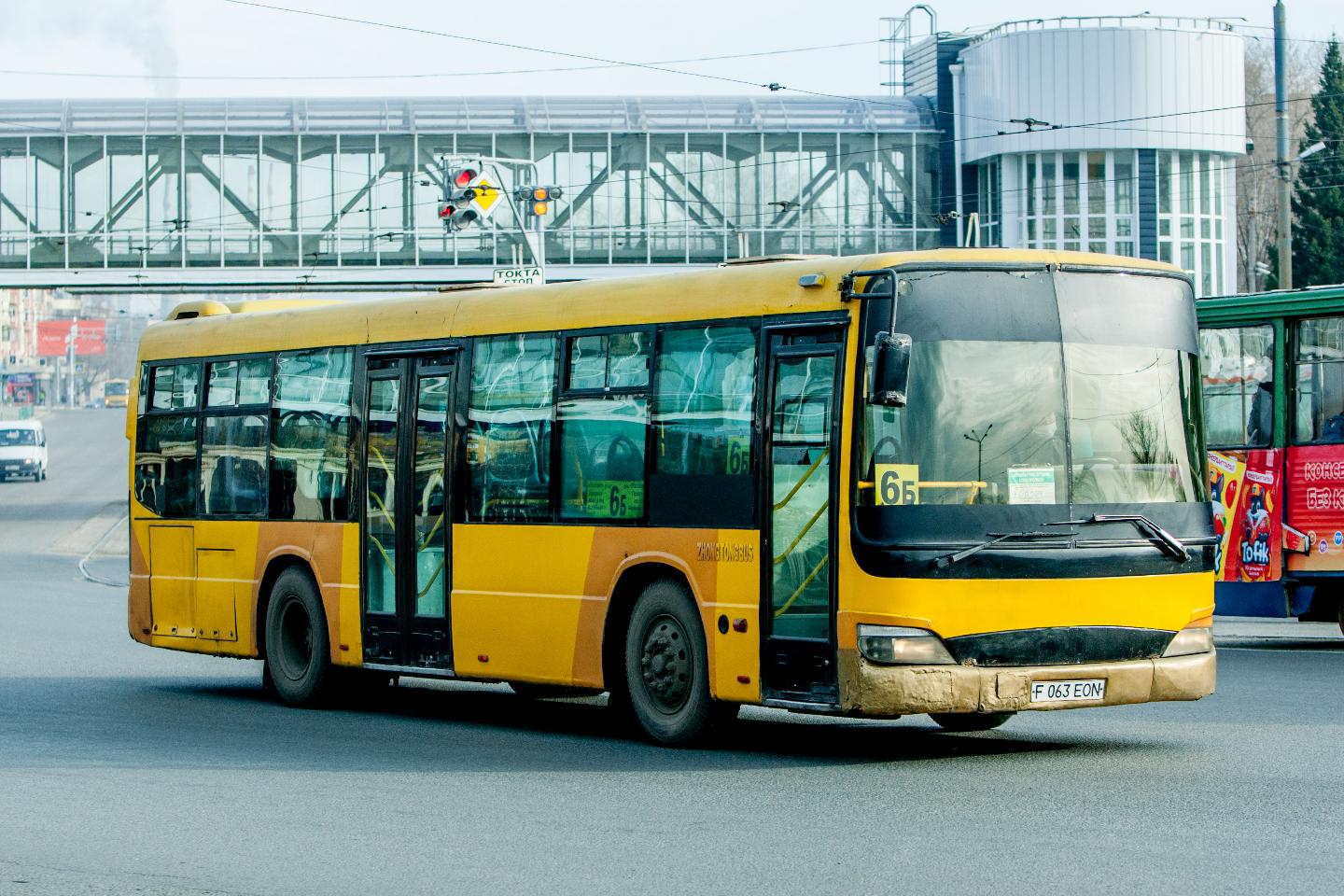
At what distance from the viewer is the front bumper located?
11.0 meters

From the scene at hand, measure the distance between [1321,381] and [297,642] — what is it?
9802 mm

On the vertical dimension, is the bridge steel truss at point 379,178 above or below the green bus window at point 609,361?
above

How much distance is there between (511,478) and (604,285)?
147cm

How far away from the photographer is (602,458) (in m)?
13.1

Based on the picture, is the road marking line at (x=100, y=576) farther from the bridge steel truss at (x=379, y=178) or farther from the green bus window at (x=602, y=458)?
the green bus window at (x=602, y=458)

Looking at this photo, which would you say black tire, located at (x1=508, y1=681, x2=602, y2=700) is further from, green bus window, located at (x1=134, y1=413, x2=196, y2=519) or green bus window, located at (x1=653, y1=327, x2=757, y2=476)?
green bus window, located at (x1=134, y1=413, x2=196, y2=519)

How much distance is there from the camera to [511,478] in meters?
13.8

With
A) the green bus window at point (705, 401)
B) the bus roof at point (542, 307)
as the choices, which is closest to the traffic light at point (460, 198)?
the bus roof at point (542, 307)

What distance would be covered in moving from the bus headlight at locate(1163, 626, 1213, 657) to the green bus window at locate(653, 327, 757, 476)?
2.55 meters

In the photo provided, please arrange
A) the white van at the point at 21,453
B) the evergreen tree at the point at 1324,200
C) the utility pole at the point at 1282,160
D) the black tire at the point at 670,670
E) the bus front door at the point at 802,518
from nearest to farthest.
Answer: the bus front door at the point at 802,518 → the black tire at the point at 670,670 → the utility pole at the point at 1282,160 → the evergreen tree at the point at 1324,200 → the white van at the point at 21,453

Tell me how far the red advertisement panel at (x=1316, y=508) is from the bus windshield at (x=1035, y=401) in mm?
8305

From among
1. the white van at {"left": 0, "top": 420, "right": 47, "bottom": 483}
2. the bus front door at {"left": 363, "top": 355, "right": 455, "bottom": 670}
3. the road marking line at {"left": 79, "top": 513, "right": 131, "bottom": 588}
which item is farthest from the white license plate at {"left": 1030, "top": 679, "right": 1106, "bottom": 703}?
the white van at {"left": 0, "top": 420, "right": 47, "bottom": 483}

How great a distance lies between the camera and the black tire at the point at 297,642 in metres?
15.8

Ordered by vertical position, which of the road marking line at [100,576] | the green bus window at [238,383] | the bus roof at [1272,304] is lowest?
the road marking line at [100,576]
